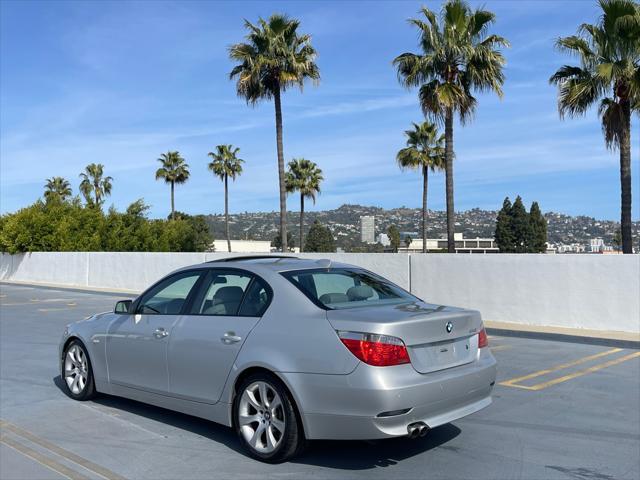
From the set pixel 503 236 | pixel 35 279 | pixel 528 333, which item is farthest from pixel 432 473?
pixel 503 236

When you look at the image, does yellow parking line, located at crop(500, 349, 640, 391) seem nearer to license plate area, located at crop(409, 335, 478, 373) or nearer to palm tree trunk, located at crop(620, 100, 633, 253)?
license plate area, located at crop(409, 335, 478, 373)

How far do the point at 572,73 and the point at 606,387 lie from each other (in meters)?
13.3

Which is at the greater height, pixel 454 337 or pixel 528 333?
pixel 454 337

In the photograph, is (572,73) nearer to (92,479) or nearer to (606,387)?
(606,387)

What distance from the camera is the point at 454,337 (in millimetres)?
5000

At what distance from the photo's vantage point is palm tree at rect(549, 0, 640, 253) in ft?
57.3

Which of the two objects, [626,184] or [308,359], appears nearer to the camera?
[308,359]

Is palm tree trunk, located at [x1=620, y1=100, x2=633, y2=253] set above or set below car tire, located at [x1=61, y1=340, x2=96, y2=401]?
above

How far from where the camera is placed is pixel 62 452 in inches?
205

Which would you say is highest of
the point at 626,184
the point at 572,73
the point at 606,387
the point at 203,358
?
the point at 572,73

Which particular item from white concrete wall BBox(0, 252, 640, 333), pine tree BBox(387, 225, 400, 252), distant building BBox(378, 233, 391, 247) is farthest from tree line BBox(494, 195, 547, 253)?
white concrete wall BBox(0, 252, 640, 333)

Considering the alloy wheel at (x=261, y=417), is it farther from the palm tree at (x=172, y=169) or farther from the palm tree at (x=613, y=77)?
the palm tree at (x=172, y=169)

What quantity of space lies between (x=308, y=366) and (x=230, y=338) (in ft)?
2.78

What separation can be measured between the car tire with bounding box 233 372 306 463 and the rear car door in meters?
0.27
